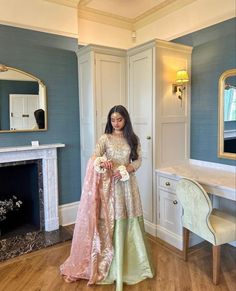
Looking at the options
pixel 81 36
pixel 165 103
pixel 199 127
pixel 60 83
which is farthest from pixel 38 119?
pixel 199 127

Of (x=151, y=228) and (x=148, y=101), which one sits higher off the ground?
(x=148, y=101)

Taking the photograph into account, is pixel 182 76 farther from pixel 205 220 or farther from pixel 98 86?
pixel 205 220

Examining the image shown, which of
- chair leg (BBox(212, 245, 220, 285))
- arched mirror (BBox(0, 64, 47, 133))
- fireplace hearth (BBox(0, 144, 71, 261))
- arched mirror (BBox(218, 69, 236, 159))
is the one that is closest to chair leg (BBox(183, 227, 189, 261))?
chair leg (BBox(212, 245, 220, 285))

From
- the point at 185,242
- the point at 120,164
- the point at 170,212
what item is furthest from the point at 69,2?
the point at 185,242

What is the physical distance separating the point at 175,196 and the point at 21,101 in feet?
7.04

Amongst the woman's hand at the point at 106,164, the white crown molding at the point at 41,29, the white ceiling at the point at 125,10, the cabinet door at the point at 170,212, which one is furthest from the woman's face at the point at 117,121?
A: the white ceiling at the point at 125,10

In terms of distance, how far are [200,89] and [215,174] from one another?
1.09 m

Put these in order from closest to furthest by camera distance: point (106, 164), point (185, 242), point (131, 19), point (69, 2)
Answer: point (106, 164), point (185, 242), point (69, 2), point (131, 19)

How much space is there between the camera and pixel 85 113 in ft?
11.3

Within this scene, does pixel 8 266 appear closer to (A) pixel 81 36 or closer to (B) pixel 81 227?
(B) pixel 81 227

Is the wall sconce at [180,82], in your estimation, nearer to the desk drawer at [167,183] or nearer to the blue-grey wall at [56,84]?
the desk drawer at [167,183]

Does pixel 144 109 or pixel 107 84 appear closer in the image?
pixel 144 109

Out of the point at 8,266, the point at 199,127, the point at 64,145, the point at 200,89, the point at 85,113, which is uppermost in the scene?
the point at 200,89

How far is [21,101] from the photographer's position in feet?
10.1
